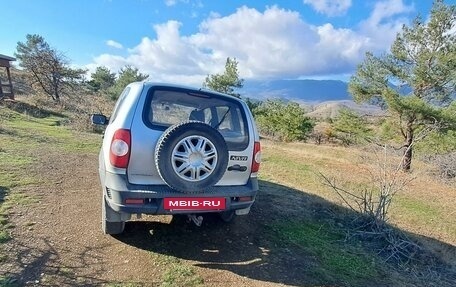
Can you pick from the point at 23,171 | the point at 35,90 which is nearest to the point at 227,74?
the point at 35,90

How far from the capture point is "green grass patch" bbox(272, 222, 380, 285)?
3463mm

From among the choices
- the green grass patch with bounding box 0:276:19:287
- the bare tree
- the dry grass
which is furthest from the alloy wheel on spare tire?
the bare tree

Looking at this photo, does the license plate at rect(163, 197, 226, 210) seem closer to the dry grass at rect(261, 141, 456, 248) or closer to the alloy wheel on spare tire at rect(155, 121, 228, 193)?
the alloy wheel on spare tire at rect(155, 121, 228, 193)

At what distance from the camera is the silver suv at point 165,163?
2.90m

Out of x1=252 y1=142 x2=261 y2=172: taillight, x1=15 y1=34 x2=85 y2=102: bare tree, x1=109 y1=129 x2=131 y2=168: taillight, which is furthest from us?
x1=15 y1=34 x2=85 y2=102: bare tree

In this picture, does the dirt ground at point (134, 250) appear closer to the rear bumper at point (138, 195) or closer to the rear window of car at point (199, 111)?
the rear bumper at point (138, 195)

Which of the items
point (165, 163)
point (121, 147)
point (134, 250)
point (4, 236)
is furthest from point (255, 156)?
point (4, 236)

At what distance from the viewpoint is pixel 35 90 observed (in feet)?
75.8

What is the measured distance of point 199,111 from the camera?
141 inches

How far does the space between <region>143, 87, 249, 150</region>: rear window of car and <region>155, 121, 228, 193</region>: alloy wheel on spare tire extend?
241 mm

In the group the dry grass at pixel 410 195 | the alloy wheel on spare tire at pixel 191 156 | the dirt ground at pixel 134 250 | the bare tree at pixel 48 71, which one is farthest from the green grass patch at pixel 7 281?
the bare tree at pixel 48 71

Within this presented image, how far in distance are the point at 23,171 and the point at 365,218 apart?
6.06 m

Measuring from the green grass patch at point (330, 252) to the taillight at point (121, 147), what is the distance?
2282mm

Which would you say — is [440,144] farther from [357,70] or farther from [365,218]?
[365,218]
